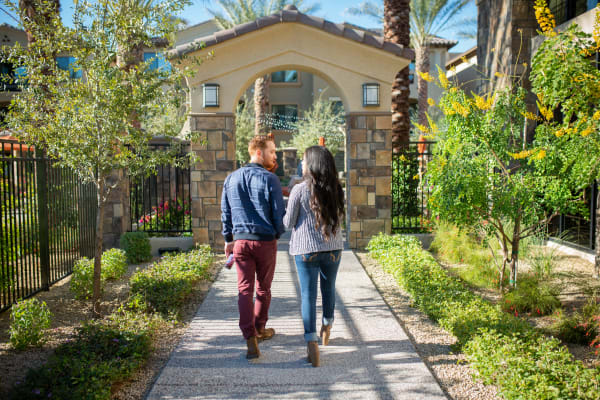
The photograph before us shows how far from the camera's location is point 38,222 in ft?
20.5

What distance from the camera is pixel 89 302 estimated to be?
19.7 ft

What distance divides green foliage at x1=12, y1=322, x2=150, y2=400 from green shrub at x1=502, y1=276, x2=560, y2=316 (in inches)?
159

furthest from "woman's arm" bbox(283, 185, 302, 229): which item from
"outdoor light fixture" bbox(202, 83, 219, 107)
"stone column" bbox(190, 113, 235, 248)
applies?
"outdoor light fixture" bbox(202, 83, 219, 107)

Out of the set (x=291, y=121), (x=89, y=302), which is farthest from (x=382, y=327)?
(x=291, y=121)

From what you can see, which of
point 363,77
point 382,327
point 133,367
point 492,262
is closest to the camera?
point 133,367

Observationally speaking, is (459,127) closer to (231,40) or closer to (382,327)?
(382,327)

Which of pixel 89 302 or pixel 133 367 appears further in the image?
pixel 89 302

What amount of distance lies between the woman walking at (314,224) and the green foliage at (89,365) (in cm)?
146

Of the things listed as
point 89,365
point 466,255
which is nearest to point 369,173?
point 466,255

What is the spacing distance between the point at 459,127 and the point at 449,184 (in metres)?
0.72

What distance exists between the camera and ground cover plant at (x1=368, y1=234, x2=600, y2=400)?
10.4 ft

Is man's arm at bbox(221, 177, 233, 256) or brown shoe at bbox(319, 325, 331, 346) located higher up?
man's arm at bbox(221, 177, 233, 256)

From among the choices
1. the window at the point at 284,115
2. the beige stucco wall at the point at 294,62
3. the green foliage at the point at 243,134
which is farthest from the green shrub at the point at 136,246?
the window at the point at 284,115

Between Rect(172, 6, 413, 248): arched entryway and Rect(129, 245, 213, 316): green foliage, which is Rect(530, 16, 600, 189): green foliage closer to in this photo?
Rect(172, 6, 413, 248): arched entryway
